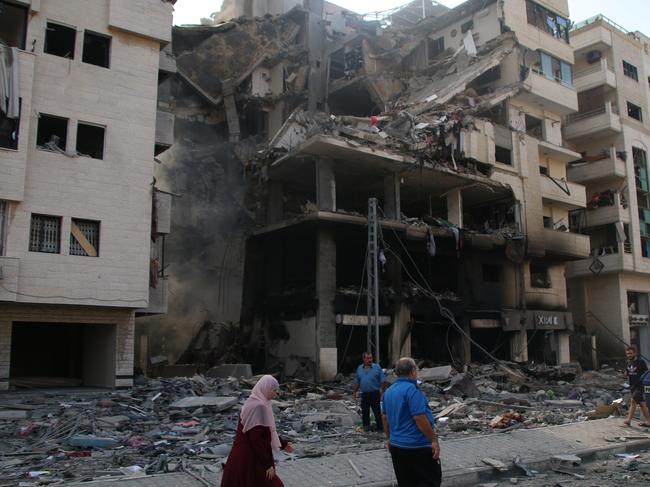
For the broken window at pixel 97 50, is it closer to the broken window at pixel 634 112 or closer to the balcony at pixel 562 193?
the balcony at pixel 562 193

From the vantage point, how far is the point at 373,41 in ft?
124

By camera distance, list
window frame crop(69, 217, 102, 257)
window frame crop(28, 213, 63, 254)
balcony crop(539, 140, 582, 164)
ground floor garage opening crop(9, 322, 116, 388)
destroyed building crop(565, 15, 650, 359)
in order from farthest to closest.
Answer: destroyed building crop(565, 15, 650, 359), balcony crop(539, 140, 582, 164), ground floor garage opening crop(9, 322, 116, 388), window frame crop(69, 217, 102, 257), window frame crop(28, 213, 63, 254)

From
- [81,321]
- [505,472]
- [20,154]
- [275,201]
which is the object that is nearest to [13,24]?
[20,154]

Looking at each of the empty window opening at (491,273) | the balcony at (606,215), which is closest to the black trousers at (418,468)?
the empty window opening at (491,273)

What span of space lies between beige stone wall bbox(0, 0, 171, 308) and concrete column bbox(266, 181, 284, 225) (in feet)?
33.8

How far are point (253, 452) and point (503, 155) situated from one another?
102 feet

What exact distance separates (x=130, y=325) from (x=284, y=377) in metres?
9.08

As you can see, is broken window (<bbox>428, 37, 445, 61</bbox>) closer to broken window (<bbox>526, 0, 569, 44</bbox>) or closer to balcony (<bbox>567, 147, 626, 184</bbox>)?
broken window (<bbox>526, 0, 569, 44</bbox>)

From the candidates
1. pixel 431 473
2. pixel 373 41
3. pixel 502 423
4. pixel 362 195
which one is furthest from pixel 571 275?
pixel 431 473

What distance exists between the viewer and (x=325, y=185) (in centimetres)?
2658

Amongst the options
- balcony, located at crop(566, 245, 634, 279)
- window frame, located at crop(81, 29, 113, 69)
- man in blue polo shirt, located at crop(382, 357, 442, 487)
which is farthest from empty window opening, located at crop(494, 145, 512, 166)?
man in blue polo shirt, located at crop(382, 357, 442, 487)

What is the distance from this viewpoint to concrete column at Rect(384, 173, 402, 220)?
28.1 metres

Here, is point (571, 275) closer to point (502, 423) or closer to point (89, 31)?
point (502, 423)

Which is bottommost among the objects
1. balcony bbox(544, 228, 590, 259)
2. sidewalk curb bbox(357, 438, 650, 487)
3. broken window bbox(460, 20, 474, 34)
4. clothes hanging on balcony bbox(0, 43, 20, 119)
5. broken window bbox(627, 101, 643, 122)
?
sidewalk curb bbox(357, 438, 650, 487)
